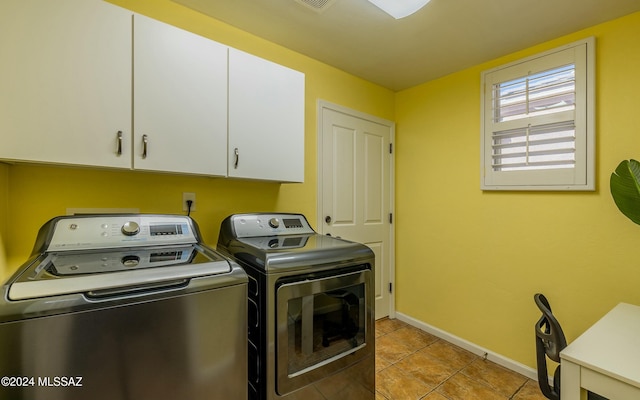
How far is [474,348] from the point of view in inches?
93.7

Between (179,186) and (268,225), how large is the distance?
1.98 feet

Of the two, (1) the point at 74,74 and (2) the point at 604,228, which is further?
(2) the point at 604,228

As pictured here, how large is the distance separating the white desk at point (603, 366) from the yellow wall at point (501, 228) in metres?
0.85

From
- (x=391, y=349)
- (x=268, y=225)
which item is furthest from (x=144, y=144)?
(x=391, y=349)

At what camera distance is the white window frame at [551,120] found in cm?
182

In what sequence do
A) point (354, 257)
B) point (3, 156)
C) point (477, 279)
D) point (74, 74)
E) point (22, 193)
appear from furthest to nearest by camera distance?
point (477, 279) → point (354, 257) → point (22, 193) → point (74, 74) → point (3, 156)

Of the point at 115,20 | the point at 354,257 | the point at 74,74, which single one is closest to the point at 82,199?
the point at 74,74

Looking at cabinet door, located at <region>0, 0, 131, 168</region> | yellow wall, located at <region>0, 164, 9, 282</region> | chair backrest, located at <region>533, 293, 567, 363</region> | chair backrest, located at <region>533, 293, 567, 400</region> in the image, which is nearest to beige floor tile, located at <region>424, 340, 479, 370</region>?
chair backrest, located at <region>533, 293, 567, 400</region>

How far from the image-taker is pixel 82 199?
4.83 feet

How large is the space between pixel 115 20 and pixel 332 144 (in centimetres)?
166

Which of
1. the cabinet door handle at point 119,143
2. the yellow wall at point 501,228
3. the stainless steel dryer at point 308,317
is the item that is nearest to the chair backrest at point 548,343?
the stainless steel dryer at point 308,317

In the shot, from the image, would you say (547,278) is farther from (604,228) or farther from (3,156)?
(3,156)

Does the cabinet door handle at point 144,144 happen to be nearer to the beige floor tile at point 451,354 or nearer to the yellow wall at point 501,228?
the yellow wall at point 501,228

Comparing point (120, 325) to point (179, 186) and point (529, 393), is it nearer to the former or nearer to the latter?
point (179, 186)
